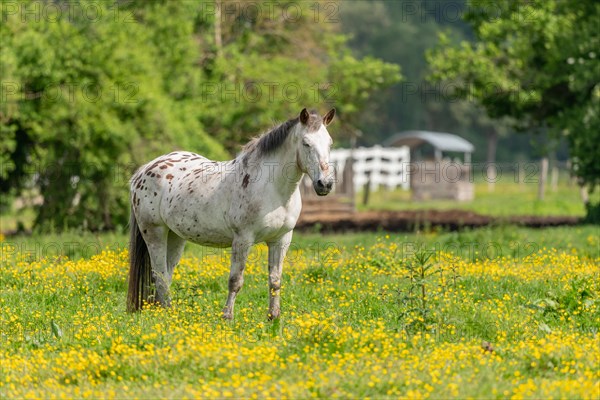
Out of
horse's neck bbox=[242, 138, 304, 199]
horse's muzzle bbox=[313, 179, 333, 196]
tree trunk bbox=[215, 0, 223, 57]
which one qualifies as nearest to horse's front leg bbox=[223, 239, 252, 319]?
horse's neck bbox=[242, 138, 304, 199]

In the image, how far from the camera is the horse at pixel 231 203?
10.5 meters

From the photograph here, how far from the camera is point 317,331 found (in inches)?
364

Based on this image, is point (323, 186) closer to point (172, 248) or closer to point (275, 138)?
point (275, 138)

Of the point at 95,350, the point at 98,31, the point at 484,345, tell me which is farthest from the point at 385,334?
the point at 98,31

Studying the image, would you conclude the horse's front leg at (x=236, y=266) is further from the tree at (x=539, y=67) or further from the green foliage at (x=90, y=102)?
the tree at (x=539, y=67)

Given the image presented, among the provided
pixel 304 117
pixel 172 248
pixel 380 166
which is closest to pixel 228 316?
pixel 172 248

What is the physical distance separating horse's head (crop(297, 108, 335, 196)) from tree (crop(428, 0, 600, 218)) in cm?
1621

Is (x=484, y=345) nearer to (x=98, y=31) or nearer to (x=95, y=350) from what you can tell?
(x=95, y=350)

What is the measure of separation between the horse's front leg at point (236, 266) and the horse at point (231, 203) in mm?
12

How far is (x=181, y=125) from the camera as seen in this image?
27.1m

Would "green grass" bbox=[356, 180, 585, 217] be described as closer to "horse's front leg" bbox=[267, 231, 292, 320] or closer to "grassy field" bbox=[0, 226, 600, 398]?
"grassy field" bbox=[0, 226, 600, 398]

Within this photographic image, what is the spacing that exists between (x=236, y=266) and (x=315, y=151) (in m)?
1.78

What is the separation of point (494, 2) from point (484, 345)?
19.6m

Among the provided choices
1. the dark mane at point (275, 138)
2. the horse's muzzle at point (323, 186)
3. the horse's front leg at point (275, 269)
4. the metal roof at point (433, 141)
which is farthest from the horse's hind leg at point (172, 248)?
the metal roof at point (433, 141)
